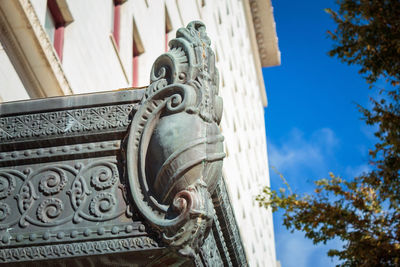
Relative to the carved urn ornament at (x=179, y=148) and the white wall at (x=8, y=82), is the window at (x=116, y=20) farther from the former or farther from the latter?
the carved urn ornament at (x=179, y=148)

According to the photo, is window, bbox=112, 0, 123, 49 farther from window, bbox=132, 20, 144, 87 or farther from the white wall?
the white wall

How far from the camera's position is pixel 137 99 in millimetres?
4656

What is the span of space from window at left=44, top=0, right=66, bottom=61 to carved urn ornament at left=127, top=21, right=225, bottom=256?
13.5 feet

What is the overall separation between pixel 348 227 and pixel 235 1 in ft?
58.5

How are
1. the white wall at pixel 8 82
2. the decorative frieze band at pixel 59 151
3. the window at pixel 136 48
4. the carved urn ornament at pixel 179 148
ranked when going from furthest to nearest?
the window at pixel 136 48 < the white wall at pixel 8 82 < the decorative frieze band at pixel 59 151 < the carved urn ornament at pixel 179 148

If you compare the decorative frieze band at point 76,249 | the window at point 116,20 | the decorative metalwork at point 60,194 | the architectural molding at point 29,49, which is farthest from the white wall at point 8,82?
the window at point 116,20

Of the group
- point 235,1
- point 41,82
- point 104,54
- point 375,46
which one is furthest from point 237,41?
point 41,82

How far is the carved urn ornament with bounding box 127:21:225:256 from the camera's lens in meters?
4.08

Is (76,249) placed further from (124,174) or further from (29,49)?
(29,49)

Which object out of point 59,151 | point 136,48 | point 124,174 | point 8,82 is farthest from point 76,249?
point 136,48

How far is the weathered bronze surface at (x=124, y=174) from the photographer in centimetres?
415

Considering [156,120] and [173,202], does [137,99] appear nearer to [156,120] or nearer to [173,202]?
[156,120]

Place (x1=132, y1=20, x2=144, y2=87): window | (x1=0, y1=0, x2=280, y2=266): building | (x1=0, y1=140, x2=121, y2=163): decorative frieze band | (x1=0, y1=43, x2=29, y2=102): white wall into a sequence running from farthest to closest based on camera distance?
(x1=132, y1=20, x2=144, y2=87): window, (x1=0, y1=0, x2=280, y2=266): building, (x1=0, y1=43, x2=29, y2=102): white wall, (x1=0, y1=140, x2=121, y2=163): decorative frieze band

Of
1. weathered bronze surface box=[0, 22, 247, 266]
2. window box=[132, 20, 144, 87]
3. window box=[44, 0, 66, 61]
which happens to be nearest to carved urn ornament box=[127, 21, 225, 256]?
weathered bronze surface box=[0, 22, 247, 266]
